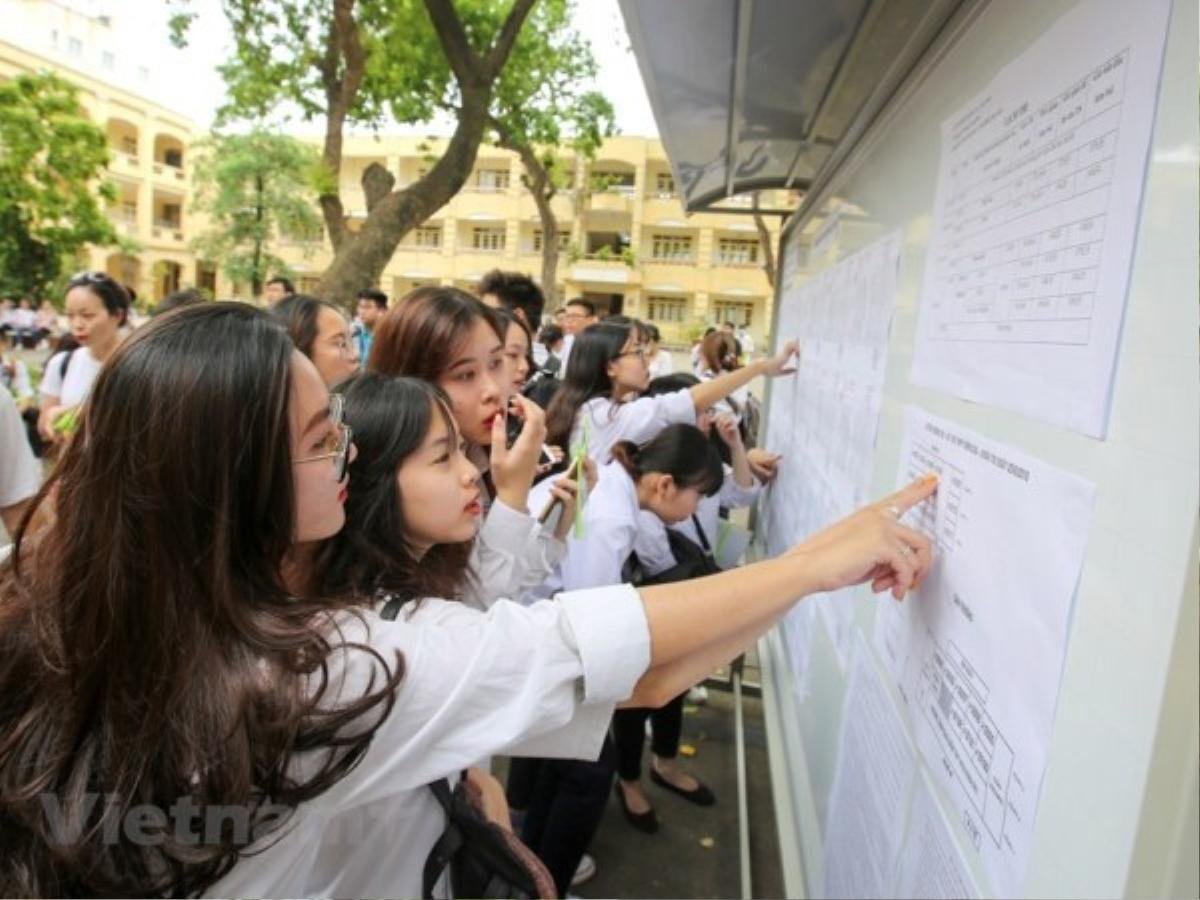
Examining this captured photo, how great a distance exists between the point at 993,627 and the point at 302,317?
260 centimetres

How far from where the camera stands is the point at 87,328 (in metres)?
3.35

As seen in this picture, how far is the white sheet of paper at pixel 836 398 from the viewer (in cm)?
157

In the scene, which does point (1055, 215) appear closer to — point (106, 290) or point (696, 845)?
point (696, 845)

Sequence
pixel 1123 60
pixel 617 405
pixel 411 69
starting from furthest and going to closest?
pixel 411 69
pixel 617 405
pixel 1123 60

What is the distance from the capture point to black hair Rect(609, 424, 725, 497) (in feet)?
8.00

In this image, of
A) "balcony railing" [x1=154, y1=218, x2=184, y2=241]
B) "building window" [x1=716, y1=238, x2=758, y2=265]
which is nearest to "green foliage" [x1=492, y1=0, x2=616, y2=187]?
"building window" [x1=716, y1=238, x2=758, y2=265]

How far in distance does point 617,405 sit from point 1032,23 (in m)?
2.31

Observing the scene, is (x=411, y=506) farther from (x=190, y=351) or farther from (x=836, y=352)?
(x=836, y=352)

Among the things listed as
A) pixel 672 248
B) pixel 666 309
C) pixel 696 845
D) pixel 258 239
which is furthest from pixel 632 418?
pixel 666 309

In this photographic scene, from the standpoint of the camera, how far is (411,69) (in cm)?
975

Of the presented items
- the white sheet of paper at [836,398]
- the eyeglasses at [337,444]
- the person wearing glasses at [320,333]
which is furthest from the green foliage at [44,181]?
the eyeglasses at [337,444]

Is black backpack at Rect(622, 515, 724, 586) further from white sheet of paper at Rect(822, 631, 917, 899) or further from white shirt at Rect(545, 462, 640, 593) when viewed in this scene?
white sheet of paper at Rect(822, 631, 917, 899)

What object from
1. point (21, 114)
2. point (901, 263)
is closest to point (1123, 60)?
point (901, 263)

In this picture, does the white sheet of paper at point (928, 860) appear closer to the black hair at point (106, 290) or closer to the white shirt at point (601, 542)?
the white shirt at point (601, 542)
